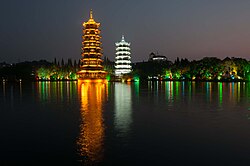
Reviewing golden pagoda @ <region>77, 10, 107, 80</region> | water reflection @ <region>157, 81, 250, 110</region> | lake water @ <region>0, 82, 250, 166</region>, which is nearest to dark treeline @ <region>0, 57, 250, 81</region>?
golden pagoda @ <region>77, 10, 107, 80</region>

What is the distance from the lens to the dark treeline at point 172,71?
10050cm

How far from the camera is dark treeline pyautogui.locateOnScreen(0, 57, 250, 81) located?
330 feet

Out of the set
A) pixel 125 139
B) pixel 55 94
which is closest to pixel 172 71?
pixel 55 94

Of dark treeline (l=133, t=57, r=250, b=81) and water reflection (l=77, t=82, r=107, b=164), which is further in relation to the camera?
dark treeline (l=133, t=57, r=250, b=81)

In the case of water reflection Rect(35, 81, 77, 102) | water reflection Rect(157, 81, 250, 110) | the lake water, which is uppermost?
water reflection Rect(35, 81, 77, 102)

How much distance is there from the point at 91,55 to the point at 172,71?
44.3 meters

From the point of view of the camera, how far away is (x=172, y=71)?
13062 cm

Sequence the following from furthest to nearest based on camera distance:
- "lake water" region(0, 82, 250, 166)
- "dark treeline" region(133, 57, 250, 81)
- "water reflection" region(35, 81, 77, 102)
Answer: "dark treeline" region(133, 57, 250, 81) < "water reflection" region(35, 81, 77, 102) < "lake water" region(0, 82, 250, 166)

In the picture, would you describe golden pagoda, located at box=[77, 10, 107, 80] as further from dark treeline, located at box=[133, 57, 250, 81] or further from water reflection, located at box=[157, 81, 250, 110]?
water reflection, located at box=[157, 81, 250, 110]

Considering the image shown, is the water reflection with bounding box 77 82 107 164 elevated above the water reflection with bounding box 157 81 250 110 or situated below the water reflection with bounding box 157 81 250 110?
below

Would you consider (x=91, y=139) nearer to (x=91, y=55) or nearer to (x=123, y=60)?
(x=91, y=55)

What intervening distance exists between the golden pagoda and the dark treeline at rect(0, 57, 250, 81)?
23.5 metres

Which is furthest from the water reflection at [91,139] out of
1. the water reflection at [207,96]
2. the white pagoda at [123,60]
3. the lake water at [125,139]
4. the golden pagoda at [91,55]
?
the white pagoda at [123,60]

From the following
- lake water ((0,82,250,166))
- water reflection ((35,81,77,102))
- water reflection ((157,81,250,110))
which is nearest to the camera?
lake water ((0,82,250,166))
